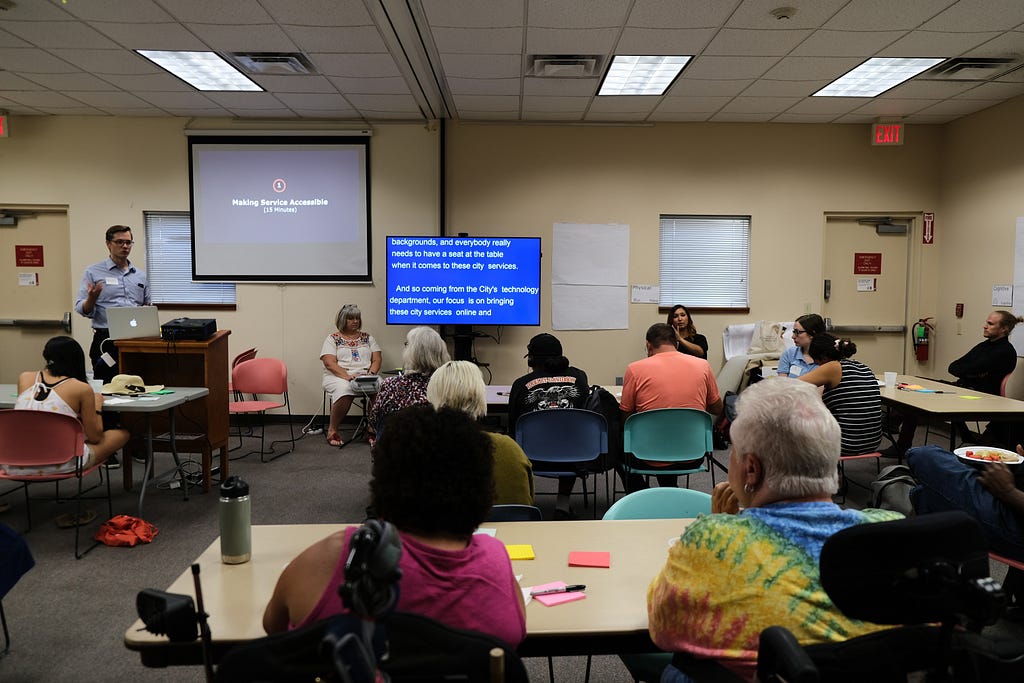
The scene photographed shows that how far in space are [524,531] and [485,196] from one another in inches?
204

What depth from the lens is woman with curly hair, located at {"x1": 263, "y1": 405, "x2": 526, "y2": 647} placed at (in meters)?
1.11

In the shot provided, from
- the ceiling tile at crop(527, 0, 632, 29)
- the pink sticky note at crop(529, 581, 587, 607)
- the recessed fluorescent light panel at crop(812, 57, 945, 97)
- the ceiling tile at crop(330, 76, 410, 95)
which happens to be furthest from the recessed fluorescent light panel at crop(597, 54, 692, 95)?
the pink sticky note at crop(529, 581, 587, 607)

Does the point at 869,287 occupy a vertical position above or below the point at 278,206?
below

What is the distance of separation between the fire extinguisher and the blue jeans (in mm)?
5100

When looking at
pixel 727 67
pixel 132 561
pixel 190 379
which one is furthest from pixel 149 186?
pixel 727 67

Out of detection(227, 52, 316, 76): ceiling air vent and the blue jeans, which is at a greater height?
detection(227, 52, 316, 76): ceiling air vent

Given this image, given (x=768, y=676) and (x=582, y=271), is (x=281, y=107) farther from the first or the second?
(x=768, y=676)

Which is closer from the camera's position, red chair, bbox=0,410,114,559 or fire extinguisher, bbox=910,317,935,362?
red chair, bbox=0,410,114,559

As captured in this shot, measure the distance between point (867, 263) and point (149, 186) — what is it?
296 inches

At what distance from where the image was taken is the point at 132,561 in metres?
3.38

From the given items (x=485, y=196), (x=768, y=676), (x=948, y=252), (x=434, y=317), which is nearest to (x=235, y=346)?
(x=434, y=317)

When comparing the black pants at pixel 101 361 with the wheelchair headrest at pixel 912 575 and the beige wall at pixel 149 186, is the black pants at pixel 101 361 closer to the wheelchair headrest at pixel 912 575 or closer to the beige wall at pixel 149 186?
the beige wall at pixel 149 186

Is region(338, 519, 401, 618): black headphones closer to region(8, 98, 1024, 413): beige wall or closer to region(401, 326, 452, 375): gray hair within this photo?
region(401, 326, 452, 375): gray hair

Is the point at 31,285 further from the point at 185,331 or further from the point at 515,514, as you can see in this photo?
the point at 515,514
